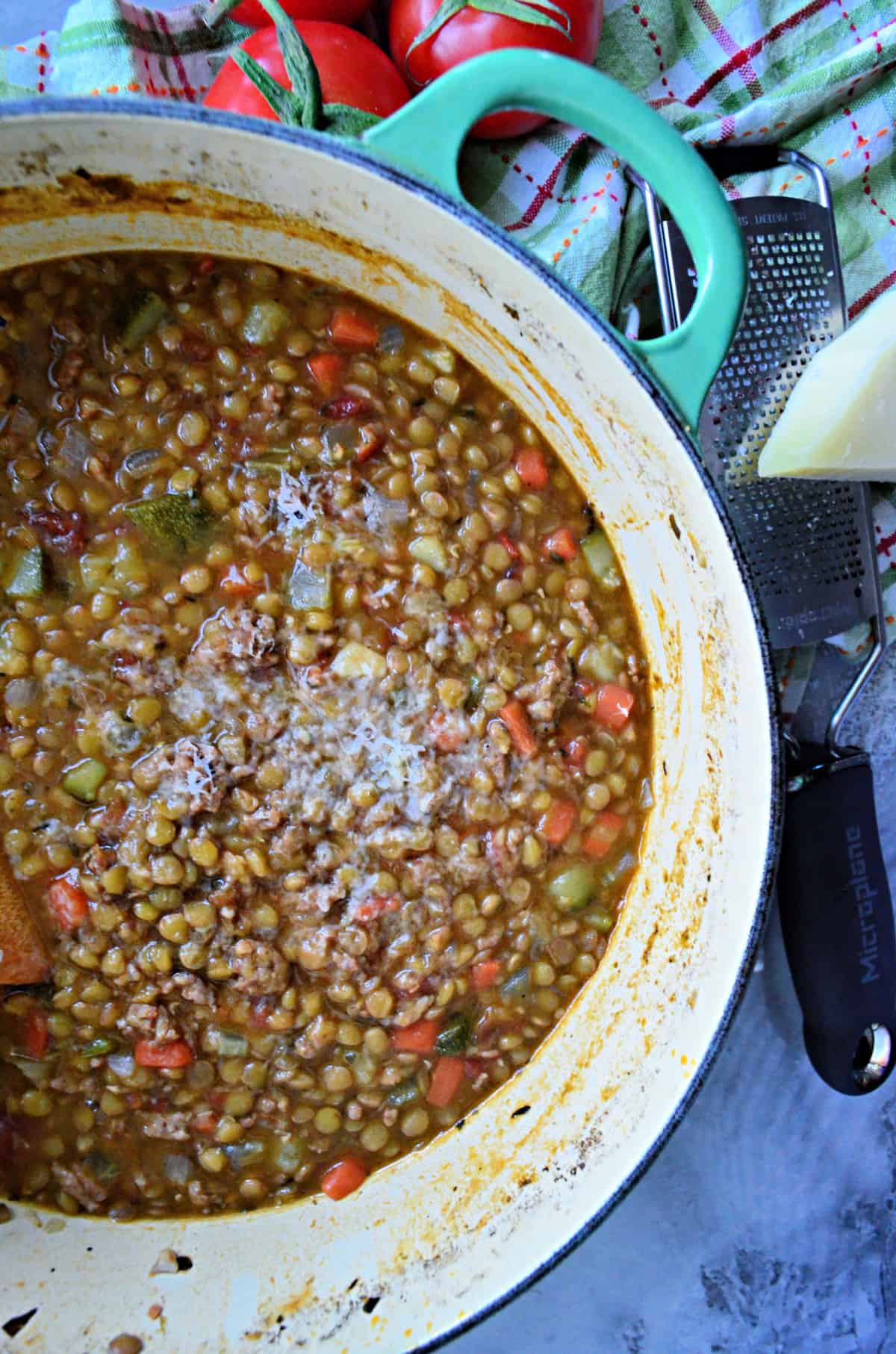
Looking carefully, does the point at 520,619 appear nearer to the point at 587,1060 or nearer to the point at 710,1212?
the point at 587,1060

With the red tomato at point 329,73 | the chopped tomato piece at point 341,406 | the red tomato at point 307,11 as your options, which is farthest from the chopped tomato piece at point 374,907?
the red tomato at point 307,11

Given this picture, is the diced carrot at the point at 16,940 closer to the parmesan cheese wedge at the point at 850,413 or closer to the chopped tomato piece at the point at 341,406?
the chopped tomato piece at the point at 341,406

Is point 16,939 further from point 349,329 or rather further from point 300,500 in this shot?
point 349,329

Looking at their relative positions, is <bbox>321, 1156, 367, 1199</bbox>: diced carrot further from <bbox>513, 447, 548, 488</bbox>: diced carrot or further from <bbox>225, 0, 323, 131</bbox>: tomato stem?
<bbox>225, 0, 323, 131</bbox>: tomato stem

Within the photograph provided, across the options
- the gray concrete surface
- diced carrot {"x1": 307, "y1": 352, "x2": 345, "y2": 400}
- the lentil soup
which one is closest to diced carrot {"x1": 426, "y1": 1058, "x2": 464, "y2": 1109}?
the lentil soup

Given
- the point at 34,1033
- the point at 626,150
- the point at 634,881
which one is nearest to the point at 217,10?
the point at 626,150

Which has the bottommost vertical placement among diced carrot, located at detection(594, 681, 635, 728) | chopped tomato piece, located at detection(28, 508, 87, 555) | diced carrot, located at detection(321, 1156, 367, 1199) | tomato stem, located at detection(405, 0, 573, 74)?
diced carrot, located at detection(321, 1156, 367, 1199)
